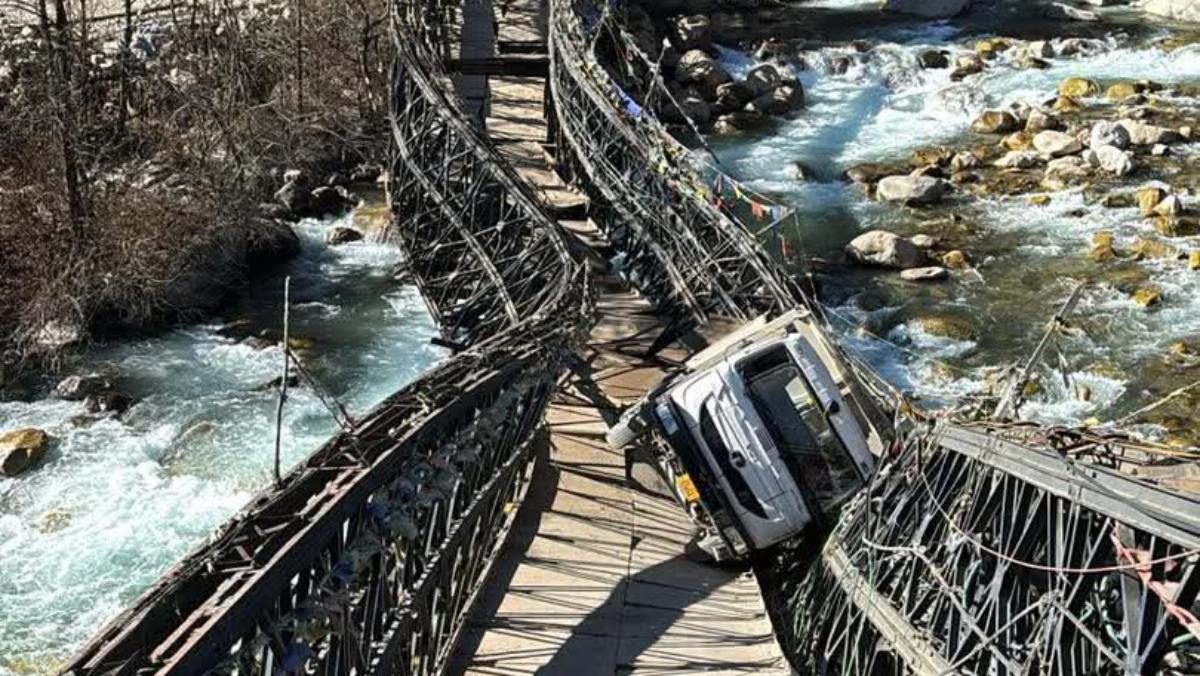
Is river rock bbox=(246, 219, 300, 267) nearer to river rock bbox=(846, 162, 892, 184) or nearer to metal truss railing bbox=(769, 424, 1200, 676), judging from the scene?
river rock bbox=(846, 162, 892, 184)

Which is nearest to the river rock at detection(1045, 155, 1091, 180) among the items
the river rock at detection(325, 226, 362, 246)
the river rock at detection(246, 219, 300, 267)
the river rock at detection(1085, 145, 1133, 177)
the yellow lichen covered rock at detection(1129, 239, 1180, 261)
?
the river rock at detection(1085, 145, 1133, 177)

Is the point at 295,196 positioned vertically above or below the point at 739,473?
below

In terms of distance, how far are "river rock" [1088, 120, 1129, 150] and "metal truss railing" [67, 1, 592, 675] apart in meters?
17.5

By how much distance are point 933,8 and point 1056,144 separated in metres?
14.4

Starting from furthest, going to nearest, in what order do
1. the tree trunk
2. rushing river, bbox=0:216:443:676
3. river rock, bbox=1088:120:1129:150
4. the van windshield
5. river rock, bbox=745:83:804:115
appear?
river rock, bbox=745:83:804:115 → river rock, bbox=1088:120:1129:150 → the tree trunk → rushing river, bbox=0:216:443:676 → the van windshield

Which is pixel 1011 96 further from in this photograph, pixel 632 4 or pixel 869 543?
pixel 869 543

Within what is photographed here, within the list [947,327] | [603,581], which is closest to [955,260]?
[947,327]

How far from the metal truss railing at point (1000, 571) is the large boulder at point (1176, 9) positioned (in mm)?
35339

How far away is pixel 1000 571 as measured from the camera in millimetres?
9789

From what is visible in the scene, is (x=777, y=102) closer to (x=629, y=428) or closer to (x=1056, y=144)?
(x=1056, y=144)

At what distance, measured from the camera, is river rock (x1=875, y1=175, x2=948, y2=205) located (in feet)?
98.6

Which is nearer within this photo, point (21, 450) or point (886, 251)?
point (21, 450)

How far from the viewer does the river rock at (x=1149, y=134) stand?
105ft

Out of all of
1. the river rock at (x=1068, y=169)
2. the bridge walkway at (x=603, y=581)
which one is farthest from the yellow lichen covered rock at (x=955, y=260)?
the bridge walkway at (x=603, y=581)
